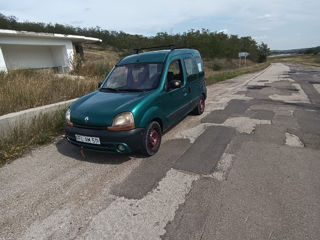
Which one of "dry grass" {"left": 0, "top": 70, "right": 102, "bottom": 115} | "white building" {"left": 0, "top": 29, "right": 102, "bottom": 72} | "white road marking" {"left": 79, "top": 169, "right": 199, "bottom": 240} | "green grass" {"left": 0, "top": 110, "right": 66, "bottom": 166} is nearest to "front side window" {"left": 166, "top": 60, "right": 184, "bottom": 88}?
"white road marking" {"left": 79, "top": 169, "right": 199, "bottom": 240}

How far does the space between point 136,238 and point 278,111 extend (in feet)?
20.1

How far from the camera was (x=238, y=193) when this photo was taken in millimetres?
2713

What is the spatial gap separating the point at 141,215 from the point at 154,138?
5.64 feet

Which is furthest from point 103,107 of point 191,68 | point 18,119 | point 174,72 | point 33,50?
point 33,50

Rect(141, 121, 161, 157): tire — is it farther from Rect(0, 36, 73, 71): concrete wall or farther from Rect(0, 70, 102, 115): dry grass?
Rect(0, 36, 73, 71): concrete wall

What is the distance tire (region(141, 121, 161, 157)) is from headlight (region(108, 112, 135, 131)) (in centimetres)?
37

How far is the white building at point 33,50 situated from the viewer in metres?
13.6

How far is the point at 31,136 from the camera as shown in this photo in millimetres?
4695

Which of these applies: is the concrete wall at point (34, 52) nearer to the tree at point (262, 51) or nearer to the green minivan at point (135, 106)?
the green minivan at point (135, 106)

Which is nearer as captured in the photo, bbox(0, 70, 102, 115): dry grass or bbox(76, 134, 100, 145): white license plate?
bbox(76, 134, 100, 145): white license plate

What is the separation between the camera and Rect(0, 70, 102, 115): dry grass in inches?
206

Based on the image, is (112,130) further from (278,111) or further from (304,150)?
(278,111)

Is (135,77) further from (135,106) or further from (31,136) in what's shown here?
(31,136)

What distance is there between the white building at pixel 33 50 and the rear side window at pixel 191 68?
956 centimetres
